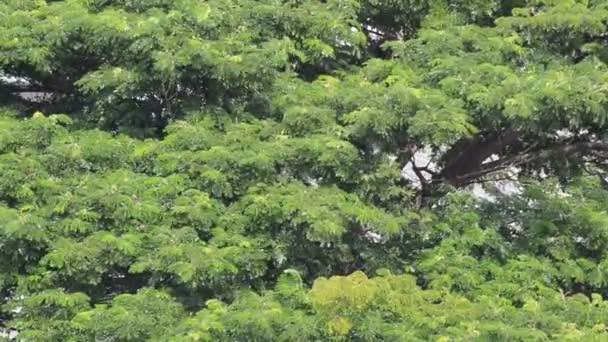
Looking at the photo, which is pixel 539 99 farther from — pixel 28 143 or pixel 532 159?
pixel 28 143

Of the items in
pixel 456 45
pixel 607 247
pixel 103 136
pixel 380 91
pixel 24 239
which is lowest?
pixel 24 239

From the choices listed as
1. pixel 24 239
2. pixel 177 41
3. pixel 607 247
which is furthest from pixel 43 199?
pixel 607 247

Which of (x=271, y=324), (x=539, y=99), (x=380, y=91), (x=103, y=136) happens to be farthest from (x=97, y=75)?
(x=539, y=99)

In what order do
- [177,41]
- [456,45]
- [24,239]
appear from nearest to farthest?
1. [24,239]
2. [177,41]
3. [456,45]

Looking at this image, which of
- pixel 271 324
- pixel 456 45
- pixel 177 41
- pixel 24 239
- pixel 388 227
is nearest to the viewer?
pixel 271 324

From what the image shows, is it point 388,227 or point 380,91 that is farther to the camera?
point 380,91

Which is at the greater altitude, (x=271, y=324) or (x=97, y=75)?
(x=97, y=75)
